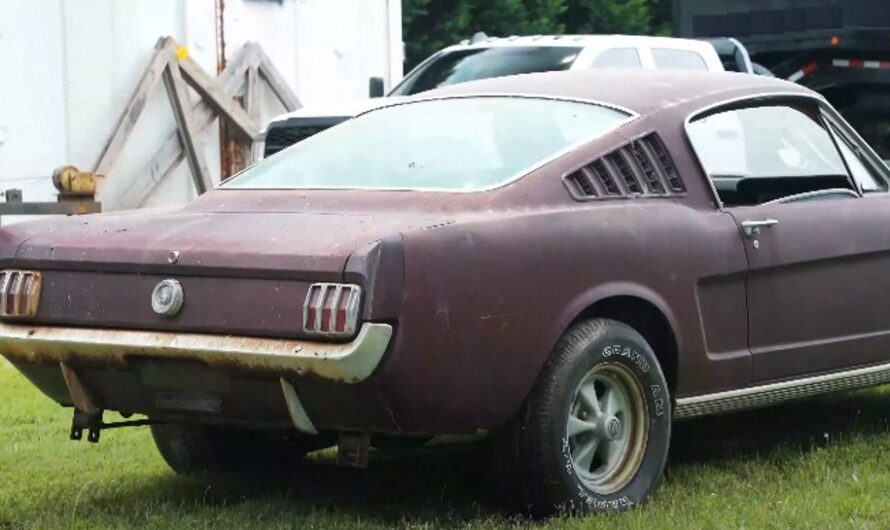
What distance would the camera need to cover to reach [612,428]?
5363 mm


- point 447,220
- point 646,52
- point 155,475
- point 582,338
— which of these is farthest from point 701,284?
point 646,52

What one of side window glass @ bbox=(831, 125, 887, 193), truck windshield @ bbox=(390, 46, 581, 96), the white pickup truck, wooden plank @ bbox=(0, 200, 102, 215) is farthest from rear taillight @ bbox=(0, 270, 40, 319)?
truck windshield @ bbox=(390, 46, 581, 96)

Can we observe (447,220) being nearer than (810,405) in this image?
Yes

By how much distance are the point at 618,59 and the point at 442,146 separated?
7.31 meters

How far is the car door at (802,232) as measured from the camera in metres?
5.94

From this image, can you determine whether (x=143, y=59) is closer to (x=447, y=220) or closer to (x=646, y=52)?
(x=646, y=52)

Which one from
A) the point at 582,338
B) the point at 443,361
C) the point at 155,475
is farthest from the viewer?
the point at 155,475

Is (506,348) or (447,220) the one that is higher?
(447,220)

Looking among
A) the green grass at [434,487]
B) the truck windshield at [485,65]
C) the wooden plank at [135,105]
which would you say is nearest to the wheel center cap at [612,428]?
the green grass at [434,487]

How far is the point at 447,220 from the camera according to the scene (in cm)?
504

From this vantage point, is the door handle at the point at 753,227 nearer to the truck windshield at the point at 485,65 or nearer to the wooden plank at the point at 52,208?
the wooden plank at the point at 52,208

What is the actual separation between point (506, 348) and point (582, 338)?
0.34 metres

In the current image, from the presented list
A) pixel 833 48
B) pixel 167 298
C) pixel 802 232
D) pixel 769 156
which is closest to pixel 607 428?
pixel 802 232

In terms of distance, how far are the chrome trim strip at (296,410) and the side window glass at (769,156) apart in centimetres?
176
